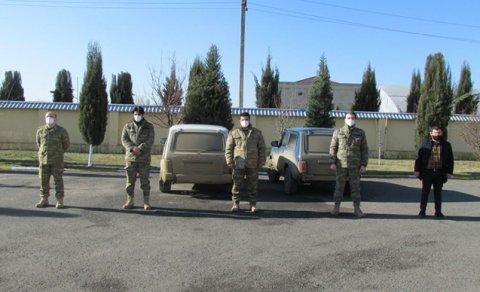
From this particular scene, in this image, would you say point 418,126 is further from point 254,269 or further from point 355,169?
point 254,269

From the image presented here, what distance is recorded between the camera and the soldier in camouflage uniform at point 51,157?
8.79 metres

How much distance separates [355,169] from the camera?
28.6 feet

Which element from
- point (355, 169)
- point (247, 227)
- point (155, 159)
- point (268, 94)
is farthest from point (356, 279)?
point (268, 94)

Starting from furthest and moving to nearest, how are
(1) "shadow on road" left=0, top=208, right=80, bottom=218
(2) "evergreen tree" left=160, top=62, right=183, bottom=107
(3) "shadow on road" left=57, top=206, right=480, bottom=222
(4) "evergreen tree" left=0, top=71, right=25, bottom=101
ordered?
(4) "evergreen tree" left=0, top=71, right=25, bottom=101 → (2) "evergreen tree" left=160, top=62, right=183, bottom=107 → (3) "shadow on road" left=57, top=206, right=480, bottom=222 → (1) "shadow on road" left=0, top=208, right=80, bottom=218

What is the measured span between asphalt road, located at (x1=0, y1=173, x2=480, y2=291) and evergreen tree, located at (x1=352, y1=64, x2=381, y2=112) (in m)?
24.9

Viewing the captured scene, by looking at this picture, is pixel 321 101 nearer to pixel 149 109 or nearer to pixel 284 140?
pixel 284 140

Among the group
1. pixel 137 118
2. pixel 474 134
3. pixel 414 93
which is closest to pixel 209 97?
pixel 137 118

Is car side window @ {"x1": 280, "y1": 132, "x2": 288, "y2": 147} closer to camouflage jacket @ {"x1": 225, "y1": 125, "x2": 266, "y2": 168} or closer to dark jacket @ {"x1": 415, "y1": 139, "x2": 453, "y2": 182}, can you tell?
camouflage jacket @ {"x1": 225, "y1": 125, "x2": 266, "y2": 168}

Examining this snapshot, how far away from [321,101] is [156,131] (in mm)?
10377

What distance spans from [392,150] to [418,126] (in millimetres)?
7530

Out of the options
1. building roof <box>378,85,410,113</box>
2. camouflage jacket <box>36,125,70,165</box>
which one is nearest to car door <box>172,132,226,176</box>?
camouflage jacket <box>36,125,70,165</box>

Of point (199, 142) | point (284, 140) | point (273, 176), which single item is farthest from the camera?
point (273, 176)

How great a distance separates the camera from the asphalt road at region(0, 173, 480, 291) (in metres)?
4.98

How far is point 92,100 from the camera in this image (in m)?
19.1
